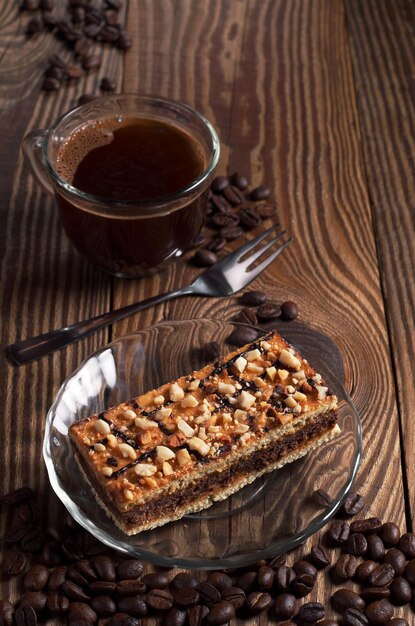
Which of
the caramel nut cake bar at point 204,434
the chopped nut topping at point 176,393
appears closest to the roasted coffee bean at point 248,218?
the caramel nut cake bar at point 204,434

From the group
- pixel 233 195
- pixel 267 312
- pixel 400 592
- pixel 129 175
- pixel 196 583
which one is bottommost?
pixel 400 592

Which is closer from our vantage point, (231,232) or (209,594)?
(209,594)

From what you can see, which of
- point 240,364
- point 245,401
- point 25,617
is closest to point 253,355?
point 240,364

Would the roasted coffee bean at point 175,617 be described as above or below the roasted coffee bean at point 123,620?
below

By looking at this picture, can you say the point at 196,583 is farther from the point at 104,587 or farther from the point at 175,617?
the point at 104,587

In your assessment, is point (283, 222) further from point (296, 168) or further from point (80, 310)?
point (80, 310)

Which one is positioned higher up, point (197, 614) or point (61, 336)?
point (61, 336)

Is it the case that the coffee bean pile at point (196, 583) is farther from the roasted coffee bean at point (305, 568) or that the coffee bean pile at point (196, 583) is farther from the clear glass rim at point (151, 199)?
the clear glass rim at point (151, 199)
